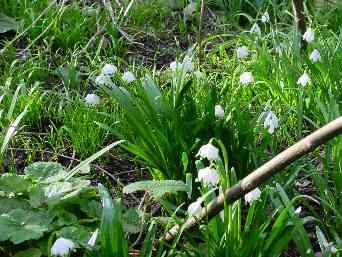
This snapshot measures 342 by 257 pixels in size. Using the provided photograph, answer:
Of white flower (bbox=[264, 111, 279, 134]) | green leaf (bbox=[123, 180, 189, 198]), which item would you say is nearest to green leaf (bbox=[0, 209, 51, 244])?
green leaf (bbox=[123, 180, 189, 198])

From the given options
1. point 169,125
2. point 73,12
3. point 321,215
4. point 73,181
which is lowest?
point 321,215

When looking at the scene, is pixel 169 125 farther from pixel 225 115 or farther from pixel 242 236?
pixel 242 236

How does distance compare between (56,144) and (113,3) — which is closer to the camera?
(56,144)

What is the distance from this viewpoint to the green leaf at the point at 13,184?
2428mm

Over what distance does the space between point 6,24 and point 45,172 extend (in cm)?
182

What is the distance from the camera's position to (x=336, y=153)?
2.50 metres

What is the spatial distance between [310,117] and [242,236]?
3.64 ft

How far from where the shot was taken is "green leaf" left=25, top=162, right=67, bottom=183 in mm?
2482

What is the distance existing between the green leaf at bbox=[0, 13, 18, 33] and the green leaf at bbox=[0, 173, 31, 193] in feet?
5.97

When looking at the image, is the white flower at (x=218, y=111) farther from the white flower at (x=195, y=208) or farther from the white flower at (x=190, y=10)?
A: the white flower at (x=190, y=10)

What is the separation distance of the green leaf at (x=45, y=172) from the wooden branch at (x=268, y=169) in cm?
49

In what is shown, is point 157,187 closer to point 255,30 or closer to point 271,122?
point 271,122

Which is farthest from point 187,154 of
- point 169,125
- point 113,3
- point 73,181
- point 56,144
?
point 113,3

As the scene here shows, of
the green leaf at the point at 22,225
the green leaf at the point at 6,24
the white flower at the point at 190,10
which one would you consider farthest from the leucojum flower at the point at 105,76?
the white flower at the point at 190,10
